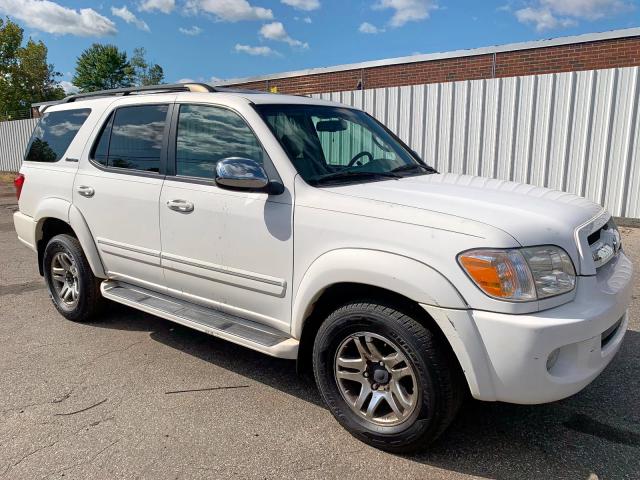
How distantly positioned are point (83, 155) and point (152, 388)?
7.17 feet

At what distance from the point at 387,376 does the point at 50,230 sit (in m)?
3.82

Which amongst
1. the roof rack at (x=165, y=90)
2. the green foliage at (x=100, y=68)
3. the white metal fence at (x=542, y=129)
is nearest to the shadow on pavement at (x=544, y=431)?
the roof rack at (x=165, y=90)

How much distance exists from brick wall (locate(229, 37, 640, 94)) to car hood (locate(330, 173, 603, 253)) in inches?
365

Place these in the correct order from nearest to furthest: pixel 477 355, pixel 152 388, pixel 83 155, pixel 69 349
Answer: pixel 477 355, pixel 152 388, pixel 69 349, pixel 83 155

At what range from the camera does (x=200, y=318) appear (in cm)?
348

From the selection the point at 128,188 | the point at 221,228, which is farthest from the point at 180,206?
the point at 128,188

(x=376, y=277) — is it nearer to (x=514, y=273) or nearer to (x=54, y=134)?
(x=514, y=273)

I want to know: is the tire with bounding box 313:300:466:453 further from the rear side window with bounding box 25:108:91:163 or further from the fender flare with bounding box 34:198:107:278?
the rear side window with bounding box 25:108:91:163

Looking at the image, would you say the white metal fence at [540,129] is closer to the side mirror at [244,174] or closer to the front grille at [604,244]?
the front grille at [604,244]

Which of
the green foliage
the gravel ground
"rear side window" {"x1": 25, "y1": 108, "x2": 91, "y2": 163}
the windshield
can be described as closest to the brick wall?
the gravel ground

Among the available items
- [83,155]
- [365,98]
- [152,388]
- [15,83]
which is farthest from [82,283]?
[15,83]

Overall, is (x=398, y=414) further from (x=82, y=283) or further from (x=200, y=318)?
(x=82, y=283)

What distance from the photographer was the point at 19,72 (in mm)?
40406

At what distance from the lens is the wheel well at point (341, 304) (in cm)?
255
